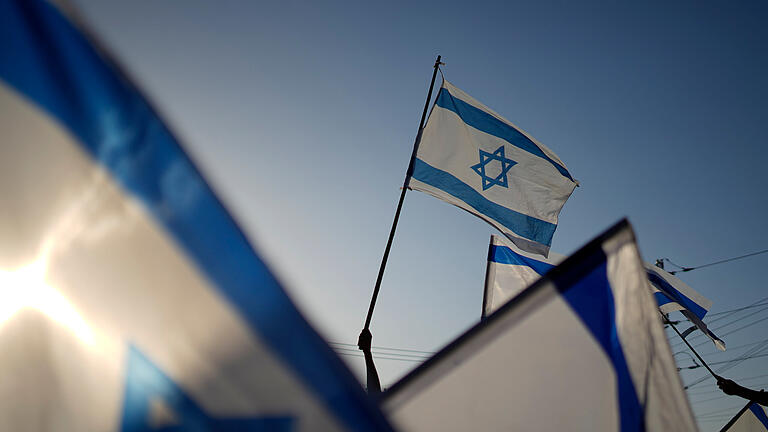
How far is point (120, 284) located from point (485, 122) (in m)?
7.70

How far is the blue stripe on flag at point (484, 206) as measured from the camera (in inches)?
293

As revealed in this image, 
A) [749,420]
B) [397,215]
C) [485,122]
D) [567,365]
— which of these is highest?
[485,122]

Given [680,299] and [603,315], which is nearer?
[603,315]

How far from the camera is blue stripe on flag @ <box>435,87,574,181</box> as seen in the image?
821cm

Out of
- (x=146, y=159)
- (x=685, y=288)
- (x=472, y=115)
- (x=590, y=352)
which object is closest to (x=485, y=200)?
(x=472, y=115)

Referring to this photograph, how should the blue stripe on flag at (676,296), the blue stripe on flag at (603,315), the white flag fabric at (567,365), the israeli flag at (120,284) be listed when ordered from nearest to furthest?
the israeli flag at (120,284)
the white flag fabric at (567,365)
the blue stripe on flag at (603,315)
the blue stripe on flag at (676,296)

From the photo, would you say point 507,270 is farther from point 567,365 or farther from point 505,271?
point 567,365

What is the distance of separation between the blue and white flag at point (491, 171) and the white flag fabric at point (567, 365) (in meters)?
5.18

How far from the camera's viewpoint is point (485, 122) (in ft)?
27.6

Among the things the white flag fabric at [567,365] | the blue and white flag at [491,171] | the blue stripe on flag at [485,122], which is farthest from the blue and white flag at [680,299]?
the white flag fabric at [567,365]

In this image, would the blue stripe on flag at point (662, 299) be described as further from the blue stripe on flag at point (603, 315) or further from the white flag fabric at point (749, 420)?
the blue stripe on flag at point (603, 315)

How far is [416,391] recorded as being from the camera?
1.69m

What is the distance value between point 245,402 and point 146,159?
70cm

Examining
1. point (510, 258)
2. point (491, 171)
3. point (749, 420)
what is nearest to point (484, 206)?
point (491, 171)
